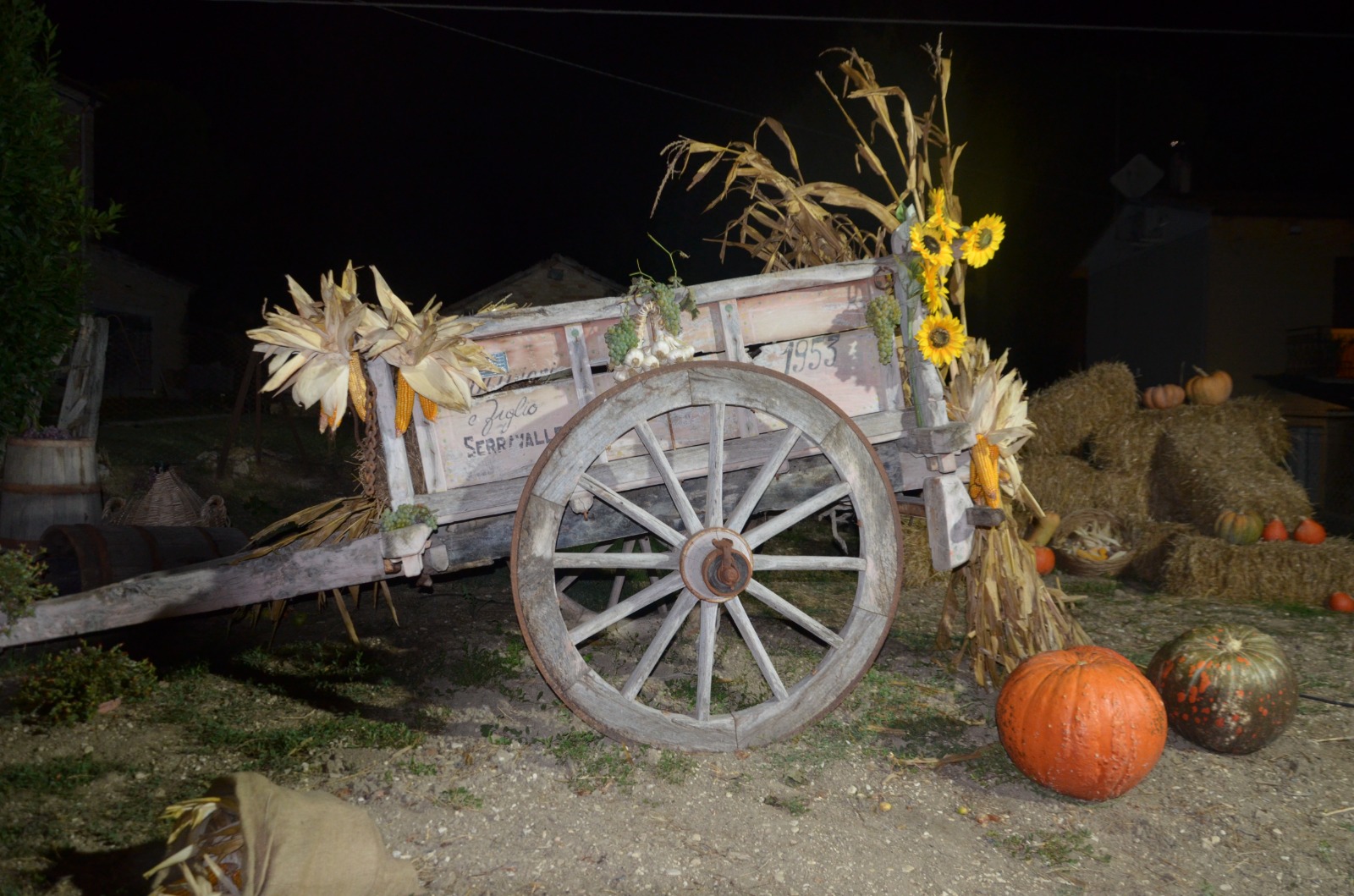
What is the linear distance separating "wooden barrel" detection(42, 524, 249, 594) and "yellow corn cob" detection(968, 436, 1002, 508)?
3.72 m

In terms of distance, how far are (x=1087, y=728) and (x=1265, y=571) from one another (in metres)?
4.48

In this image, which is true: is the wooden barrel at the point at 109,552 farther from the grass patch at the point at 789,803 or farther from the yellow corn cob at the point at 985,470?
the yellow corn cob at the point at 985,470

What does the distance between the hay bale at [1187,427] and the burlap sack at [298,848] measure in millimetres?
8011

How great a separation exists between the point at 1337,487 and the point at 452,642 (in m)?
13.5

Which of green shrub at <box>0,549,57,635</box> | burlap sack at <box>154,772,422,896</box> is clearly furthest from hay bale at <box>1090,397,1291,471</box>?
green shrub at <box>0,549,57,635</box>

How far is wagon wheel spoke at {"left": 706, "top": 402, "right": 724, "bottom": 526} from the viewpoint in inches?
138

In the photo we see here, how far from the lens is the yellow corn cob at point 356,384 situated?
339 centimetres

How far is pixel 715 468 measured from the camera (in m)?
3.52

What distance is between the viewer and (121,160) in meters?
24.7

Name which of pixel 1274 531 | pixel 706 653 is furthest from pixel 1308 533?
pixel 706 653

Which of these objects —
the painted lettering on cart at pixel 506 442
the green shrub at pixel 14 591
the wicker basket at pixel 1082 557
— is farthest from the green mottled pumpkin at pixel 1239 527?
the green shrub at pixel 14 591

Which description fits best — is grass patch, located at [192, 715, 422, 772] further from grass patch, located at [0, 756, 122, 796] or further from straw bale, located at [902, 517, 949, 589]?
straw bale, located at [902, 517, 949, 589]

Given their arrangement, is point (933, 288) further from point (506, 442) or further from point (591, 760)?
point (591, 760)

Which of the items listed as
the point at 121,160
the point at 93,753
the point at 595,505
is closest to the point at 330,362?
the point at 595,505
